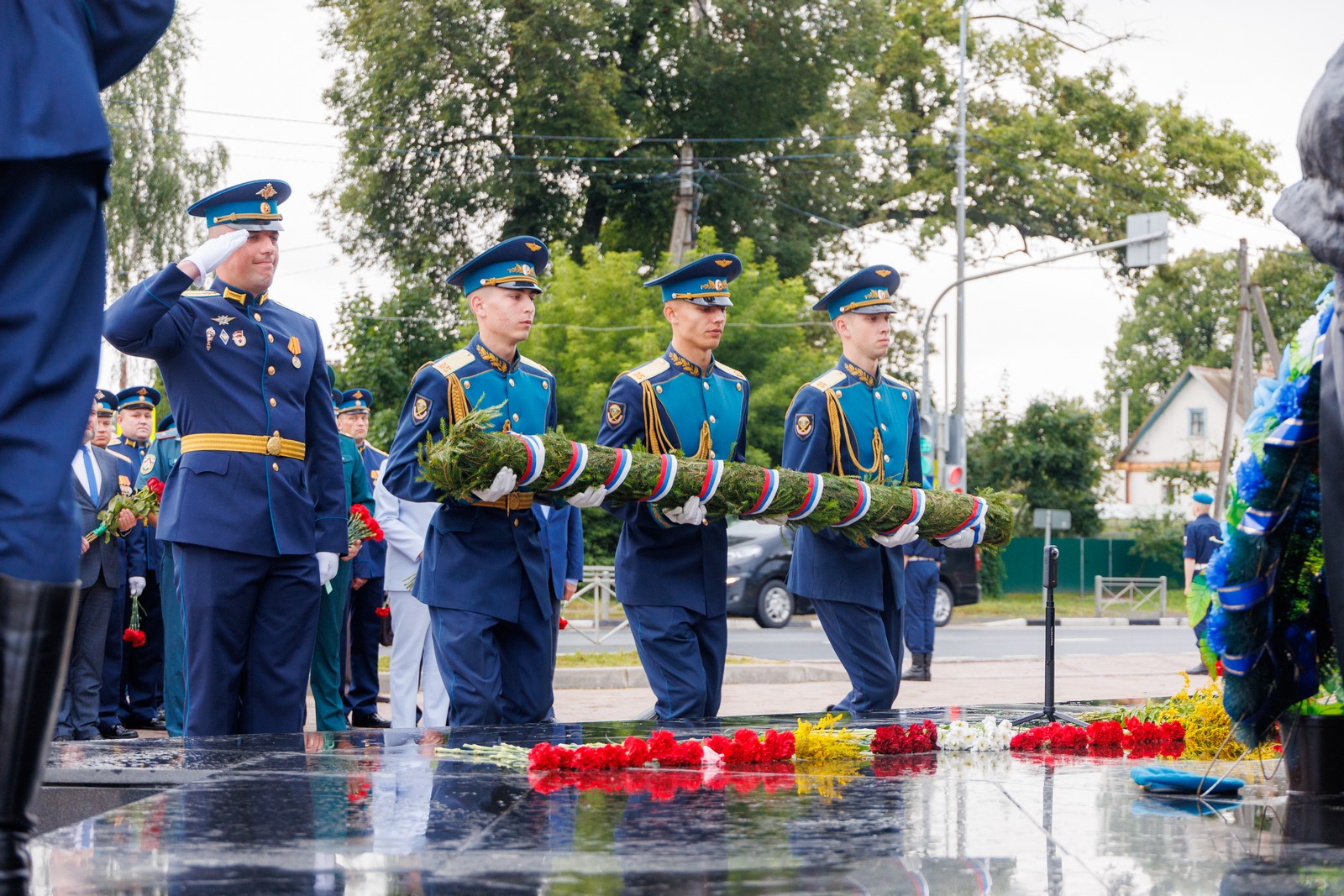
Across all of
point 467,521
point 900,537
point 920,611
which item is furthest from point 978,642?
point 467,521

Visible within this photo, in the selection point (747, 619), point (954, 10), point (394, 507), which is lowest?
point (747, 619)

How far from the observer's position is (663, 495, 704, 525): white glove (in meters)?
6.43

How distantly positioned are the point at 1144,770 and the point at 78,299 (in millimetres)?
3150

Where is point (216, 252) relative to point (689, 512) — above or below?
above

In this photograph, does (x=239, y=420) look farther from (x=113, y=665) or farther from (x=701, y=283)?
(x=113, y=665)

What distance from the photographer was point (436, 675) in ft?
30.7

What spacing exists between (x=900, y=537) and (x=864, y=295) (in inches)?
57.5

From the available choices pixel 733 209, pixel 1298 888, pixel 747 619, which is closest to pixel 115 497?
pixel 1298 888

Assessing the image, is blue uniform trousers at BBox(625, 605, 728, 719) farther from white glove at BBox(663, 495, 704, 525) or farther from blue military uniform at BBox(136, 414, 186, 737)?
blue military uniform at BBox(136, 414, 186, 737)

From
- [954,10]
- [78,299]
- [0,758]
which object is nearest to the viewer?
[0,758]

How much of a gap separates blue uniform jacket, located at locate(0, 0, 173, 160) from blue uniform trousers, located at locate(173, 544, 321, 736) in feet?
9.90

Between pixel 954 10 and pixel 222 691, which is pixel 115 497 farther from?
pixel 954 10

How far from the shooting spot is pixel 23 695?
2.56m

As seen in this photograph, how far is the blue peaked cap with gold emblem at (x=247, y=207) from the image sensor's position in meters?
5.76
